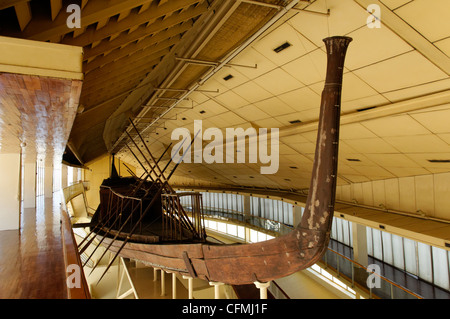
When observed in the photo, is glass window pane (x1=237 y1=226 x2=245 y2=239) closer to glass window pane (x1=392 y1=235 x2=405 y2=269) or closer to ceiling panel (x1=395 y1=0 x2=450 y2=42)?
glass window pane (x1=392 y1=235 x2=405 y2=269)

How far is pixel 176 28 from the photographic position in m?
4.66

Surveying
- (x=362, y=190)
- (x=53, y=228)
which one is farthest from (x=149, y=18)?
(x=362, y=190)

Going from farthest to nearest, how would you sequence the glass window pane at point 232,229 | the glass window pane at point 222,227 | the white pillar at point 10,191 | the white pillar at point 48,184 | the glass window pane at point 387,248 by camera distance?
the glass window pane at point 222,227, the glass window pane at point 232,229, the white pillar at point 48,184, the glass window pane at point 387,248, the white pillar at point 10,191

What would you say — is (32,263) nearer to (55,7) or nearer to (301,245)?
(55,7)

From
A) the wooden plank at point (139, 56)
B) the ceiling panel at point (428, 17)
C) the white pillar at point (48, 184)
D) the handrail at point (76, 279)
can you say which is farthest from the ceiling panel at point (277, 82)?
the white pillar at point (48, 184)

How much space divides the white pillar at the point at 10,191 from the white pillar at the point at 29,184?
135 inches

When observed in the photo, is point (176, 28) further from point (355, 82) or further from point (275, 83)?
point (355, 82)

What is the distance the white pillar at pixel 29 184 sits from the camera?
1065 cm

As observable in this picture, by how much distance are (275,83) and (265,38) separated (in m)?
1.18

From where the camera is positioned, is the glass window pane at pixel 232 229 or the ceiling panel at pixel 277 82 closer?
the ceiling panel at pixel 277 82

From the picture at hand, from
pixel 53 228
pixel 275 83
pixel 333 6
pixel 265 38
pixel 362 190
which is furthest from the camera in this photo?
pixel 362 190

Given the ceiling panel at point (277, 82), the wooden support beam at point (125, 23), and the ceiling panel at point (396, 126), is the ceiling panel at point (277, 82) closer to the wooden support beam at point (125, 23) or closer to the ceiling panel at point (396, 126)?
the ceiling panel at point (396, 126)

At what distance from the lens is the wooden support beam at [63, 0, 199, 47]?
3.00 m

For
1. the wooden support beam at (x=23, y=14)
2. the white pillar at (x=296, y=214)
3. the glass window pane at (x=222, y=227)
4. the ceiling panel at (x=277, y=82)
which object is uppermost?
the ceiling panel at (x=277, y=82)
